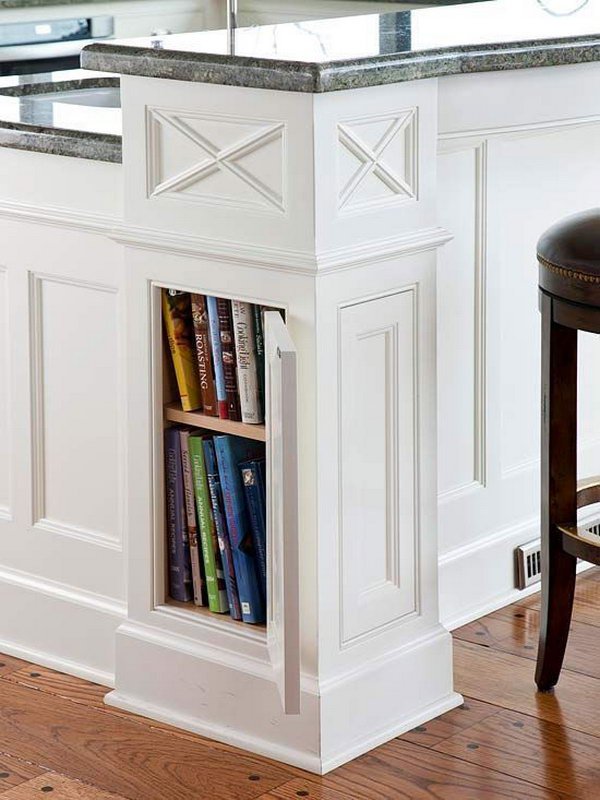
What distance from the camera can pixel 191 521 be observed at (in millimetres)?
2301

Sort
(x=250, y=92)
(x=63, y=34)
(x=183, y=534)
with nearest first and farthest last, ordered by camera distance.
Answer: (x=250, y=92)
(x=183, y=534)
(x=63, y=34)

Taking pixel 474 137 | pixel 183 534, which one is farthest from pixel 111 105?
pixel 183 534

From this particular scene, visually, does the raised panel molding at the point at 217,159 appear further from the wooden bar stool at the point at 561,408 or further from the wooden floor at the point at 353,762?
the wooden floor at the point at 353,762

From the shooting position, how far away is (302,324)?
6.73ft

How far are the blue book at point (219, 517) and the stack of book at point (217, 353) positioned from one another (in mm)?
67

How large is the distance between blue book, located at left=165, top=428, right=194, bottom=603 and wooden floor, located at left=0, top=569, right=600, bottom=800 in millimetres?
223

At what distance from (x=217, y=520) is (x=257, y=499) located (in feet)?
0.27

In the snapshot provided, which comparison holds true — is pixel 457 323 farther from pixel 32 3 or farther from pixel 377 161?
pixel 32 3

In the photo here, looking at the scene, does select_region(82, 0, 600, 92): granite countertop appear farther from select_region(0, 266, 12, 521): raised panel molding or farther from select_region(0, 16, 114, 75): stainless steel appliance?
select_region(0, 16, 114, 75): stainless steel appliance

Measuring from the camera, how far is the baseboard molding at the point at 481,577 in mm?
2600

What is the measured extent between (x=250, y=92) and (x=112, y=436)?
0.67m

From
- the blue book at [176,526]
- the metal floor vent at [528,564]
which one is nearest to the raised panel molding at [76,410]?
the blue book at [176,526]

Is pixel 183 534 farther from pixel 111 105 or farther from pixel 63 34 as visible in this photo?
pixel 63 34

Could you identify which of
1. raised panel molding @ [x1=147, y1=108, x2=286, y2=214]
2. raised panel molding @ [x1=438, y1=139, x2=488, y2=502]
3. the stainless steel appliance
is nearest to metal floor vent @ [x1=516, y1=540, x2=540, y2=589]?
raised panel molding @ [x1=438, y1=139, x2=488, y2=502]
